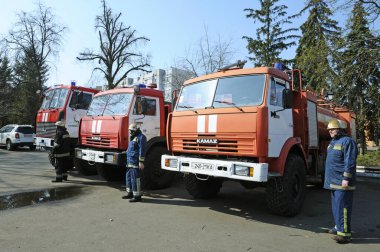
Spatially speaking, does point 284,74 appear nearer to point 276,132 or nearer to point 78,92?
point 276,132

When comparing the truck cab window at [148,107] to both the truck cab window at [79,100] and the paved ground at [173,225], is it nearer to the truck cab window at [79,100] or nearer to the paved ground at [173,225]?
the paved ground at [173,225]

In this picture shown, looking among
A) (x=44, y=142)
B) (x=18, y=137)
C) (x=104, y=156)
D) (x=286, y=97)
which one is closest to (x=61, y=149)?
(x=44, y=142)

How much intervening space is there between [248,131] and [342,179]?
1688 mm

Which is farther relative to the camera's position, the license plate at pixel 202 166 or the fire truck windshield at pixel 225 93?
the fire truck windshield at pixel 225 93

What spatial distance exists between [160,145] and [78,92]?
159 inches

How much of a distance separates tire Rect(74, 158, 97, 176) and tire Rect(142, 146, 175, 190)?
3.30 meters

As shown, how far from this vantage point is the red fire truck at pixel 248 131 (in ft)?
20.0

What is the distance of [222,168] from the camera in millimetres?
6172

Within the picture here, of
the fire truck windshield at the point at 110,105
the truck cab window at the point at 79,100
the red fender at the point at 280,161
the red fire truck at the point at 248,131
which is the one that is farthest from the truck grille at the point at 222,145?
the truck cab window at the point at 79,100

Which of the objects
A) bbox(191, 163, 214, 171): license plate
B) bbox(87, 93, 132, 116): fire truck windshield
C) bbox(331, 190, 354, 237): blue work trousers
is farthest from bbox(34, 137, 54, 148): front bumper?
bbox(331, 190, 354, 237): blue work trousers

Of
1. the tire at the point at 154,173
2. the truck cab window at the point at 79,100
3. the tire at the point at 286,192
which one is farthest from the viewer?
the truck cab window at the point at 79,100

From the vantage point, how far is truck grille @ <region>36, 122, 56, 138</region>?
37.3 feet

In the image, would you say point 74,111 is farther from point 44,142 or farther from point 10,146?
point 10,146

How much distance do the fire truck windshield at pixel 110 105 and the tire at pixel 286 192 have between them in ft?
14.4
